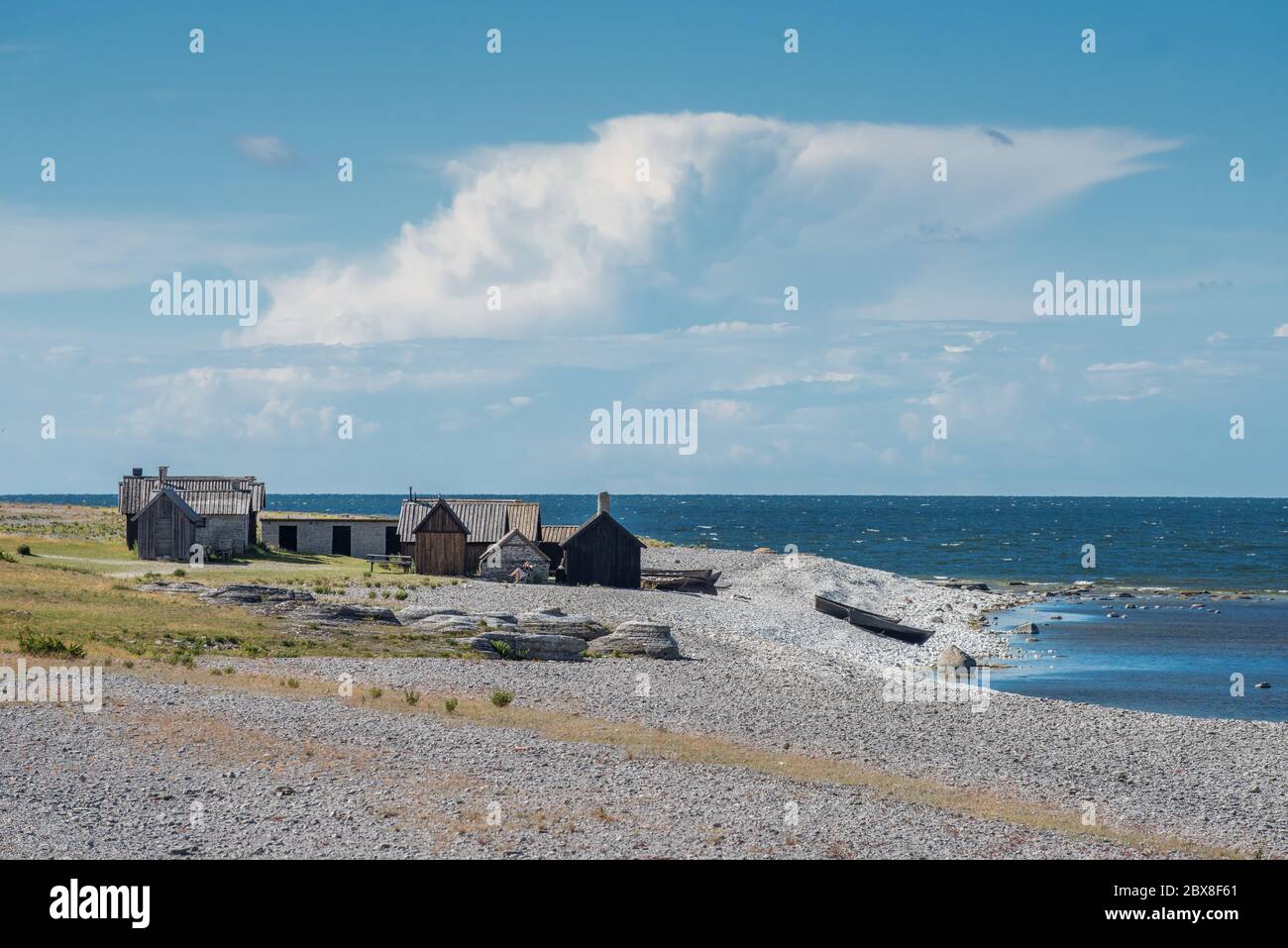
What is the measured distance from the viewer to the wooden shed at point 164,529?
67.8 m

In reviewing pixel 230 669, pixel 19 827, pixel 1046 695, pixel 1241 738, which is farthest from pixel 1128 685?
pixel 19 827

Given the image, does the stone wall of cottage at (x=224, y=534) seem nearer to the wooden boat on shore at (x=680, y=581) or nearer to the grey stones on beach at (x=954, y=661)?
the wooden boat on shore at (x=680, y=581)

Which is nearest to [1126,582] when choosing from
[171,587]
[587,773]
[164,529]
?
[164,529]

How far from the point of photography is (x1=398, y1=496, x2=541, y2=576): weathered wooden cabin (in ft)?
221

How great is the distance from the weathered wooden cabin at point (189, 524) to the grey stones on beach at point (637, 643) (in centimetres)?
3439

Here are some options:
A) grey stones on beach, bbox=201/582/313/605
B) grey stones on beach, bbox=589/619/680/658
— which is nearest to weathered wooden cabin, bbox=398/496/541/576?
grey stones on beach, bbox=201/582/313/605

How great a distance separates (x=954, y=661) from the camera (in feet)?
164

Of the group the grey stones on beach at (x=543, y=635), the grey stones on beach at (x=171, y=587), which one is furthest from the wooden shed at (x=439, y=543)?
the grey stones on beach at (x=543, y=635)

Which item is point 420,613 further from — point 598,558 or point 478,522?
point 478,522

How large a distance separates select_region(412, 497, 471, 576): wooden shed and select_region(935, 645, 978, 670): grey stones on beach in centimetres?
2804

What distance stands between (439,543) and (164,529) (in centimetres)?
1573
